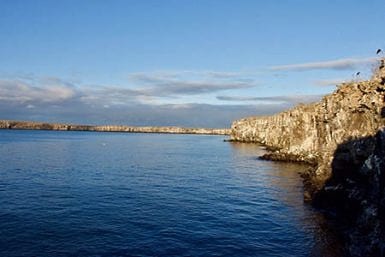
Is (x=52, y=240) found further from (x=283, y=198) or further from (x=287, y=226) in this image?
(x=283, y=198)

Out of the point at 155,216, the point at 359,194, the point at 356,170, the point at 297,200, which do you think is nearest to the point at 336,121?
the point at 356,170

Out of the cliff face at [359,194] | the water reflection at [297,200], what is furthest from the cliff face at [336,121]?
the water reflection at [297,200]

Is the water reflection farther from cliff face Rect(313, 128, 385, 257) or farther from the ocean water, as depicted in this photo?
cliff face Rect(313, 128, 385, 257)

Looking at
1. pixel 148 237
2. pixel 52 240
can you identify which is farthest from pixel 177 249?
pixel 52 240

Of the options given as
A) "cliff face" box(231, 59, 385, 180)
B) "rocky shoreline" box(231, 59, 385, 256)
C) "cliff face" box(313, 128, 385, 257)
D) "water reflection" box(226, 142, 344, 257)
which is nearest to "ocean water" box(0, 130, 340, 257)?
"water reflection" box(226, 142, 344, 257)

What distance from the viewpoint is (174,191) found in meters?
61.6

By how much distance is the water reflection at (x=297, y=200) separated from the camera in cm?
3678

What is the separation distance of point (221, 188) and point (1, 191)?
30714 mm

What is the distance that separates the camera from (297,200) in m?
56.2

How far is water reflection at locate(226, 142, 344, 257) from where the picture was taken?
3678 centimetres

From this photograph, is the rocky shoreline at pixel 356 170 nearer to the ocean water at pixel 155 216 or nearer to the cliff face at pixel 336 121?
the cliff face at pixel 336 121

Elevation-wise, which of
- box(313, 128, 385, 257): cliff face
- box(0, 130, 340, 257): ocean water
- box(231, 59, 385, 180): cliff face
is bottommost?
box(0, 130, 340, 257): ocean water

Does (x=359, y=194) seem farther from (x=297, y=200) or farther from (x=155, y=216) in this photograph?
(x=155, y=216)

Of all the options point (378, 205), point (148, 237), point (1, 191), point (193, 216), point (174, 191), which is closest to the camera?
point (378, 205)
